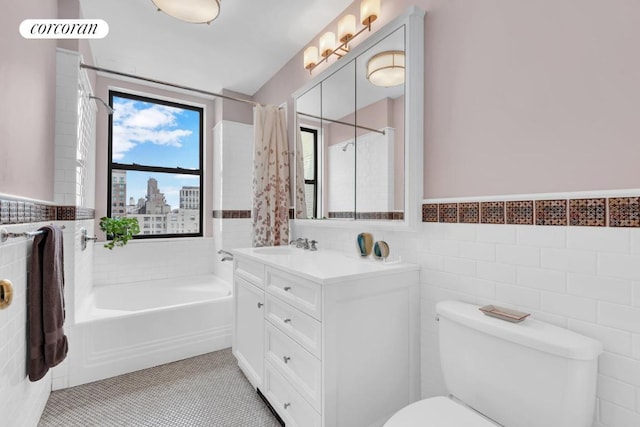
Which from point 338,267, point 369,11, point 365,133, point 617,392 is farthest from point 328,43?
point 617,392

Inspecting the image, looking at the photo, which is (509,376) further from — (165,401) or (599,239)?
(165,401)

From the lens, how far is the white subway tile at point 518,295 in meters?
1.13

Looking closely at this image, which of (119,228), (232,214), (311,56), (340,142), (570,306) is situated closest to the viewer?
(570,306)

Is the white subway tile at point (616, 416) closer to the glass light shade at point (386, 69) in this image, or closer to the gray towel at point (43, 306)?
the glass light shade at point (386, 69)

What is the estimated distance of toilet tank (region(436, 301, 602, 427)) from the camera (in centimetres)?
89

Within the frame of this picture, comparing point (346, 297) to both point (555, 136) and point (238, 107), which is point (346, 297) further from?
point (238, 107)

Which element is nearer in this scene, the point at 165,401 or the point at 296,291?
the point at 296,291

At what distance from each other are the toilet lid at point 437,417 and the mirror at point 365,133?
80 centimetres

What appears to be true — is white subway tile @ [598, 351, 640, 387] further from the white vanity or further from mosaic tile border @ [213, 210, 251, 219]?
mosaic tile border @ [213, 210, 251, 219]

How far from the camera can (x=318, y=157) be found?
91.7 inches

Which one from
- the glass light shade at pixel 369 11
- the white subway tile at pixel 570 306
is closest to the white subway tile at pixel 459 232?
the white subway tile at pixel 570 306

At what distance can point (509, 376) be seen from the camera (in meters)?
1.01

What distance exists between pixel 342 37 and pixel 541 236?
1.69 metres

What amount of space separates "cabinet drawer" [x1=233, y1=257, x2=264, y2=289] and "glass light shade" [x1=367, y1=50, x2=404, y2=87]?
1273 millimetres
